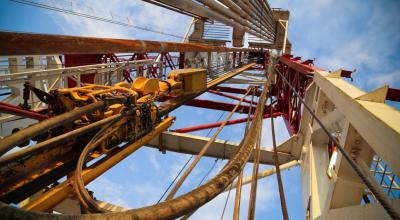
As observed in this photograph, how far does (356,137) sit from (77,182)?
2519 millimetres

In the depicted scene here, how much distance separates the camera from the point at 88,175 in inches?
95.8

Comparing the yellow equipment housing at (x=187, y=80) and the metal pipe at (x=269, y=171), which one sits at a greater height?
the yellow equipment housing at (x=187, y=80)

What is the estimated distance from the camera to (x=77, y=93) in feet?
9.39

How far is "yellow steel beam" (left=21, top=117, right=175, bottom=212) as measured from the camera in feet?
6.60

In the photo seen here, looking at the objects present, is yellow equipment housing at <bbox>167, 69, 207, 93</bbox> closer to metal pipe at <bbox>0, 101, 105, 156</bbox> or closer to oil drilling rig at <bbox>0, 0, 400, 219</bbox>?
oil drilling rig at <bbox>0, 0, 400, 219</bbox>

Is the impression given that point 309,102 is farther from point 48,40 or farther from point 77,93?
point 48,40

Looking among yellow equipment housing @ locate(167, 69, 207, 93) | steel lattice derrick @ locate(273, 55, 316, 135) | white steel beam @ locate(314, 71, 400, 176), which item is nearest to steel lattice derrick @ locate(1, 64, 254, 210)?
white steel beam @ locate(314, 71, 400, 176)

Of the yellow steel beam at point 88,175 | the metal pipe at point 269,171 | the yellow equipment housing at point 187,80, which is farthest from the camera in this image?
the metal pipe at point 269,171

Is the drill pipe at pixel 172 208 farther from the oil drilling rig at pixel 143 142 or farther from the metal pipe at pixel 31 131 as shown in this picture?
the metal pipe at pixel 31 131

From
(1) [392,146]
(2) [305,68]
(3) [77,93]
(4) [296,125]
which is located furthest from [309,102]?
(3) [77,93]

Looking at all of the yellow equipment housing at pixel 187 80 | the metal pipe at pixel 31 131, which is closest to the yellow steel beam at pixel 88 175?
the metal pipe at pixel 31 131

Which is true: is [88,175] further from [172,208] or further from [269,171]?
[269,171]

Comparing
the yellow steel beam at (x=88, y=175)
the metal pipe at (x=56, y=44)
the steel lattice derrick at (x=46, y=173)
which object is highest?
the metal pipe at (x=56, y=44)

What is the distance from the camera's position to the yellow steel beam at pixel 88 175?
2012 millimetres
